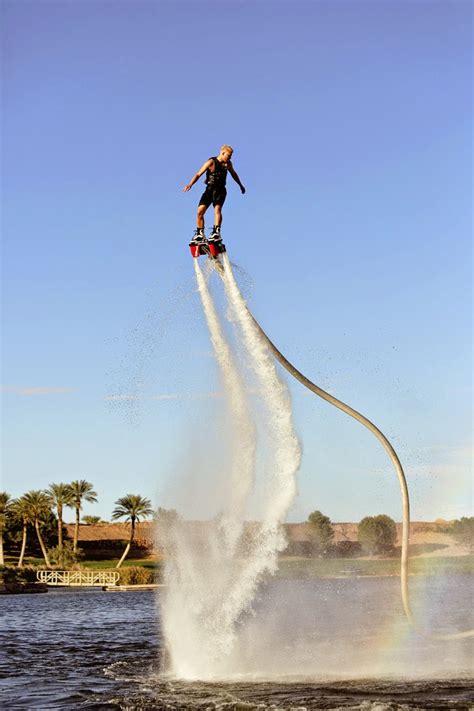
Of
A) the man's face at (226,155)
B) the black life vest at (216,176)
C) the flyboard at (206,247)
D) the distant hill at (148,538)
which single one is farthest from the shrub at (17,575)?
the man's face at (226,155)

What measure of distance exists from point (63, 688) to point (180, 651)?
3.76m

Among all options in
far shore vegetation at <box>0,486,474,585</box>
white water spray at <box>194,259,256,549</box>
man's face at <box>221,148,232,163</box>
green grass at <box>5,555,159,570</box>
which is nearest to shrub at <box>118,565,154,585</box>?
far shore vegetation at <box>0,486,474,585</box>

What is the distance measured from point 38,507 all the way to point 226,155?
94.8 meters

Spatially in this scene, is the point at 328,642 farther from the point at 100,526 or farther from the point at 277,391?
the point at 100,526

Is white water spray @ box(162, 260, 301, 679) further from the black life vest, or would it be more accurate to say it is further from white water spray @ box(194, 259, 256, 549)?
the black life vest

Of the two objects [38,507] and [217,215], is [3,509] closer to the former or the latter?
[38,507]

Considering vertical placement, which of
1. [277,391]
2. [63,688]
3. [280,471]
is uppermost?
[277,391]

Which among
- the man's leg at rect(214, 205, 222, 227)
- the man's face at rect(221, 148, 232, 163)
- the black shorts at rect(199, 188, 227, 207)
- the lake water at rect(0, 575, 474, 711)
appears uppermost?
the man's face at rect(221, 148, 232, 163)

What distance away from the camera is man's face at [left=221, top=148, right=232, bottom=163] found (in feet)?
67.6

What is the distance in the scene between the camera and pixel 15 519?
11162cm

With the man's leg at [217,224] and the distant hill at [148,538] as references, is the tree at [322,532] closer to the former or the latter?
the distant hill at [148,538]

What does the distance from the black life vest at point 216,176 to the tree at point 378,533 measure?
70189mm

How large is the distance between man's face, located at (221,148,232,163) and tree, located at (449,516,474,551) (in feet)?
226

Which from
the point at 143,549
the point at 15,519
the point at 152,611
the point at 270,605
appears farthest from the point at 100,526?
the point at 270,605
